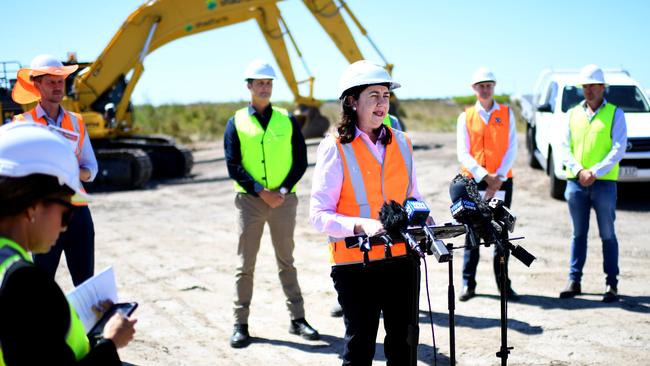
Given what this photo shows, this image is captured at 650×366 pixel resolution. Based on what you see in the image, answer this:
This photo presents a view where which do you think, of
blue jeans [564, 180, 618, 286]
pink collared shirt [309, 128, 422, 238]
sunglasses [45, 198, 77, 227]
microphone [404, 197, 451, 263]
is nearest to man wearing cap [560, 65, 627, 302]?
blue jeans [564, 180, 618, 286]

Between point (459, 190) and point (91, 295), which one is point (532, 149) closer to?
point (459, 190)

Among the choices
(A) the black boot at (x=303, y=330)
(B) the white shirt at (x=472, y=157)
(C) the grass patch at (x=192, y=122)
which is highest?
(B) the white shirt at (x=472, y=157)

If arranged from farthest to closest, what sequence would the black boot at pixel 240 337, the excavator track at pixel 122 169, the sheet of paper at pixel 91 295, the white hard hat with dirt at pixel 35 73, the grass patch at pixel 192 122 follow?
the grass patch at pixel 192 122, the excavator track at pixel 122 169, the black boot at pixel 240 337, the white hard hat with dirt at pixel 35 73, the sheet of paper at pixel 91 295

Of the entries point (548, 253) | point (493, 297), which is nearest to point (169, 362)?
point (493, 297)

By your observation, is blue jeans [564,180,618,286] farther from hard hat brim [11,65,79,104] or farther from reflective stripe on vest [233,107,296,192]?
hard hat brim [11,65,79,104]

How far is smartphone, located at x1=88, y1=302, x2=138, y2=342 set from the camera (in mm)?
2348

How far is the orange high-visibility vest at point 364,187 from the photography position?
3.74 m

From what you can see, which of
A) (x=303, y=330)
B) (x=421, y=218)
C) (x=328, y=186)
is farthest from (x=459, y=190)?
(x=303, y=330)

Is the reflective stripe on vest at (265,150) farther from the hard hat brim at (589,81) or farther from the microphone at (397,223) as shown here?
the hard hat brim at (589,81)

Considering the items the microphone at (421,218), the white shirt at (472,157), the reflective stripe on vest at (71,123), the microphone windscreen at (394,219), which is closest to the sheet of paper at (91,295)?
the microphone windscreen at (394,219)

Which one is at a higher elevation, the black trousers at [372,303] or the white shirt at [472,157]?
the white shirt at [472,157]

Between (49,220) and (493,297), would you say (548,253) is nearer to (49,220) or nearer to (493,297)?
(493,297)

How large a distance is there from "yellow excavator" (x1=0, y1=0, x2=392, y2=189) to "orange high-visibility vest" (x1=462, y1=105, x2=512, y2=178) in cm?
1131

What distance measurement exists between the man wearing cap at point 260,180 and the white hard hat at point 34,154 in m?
3.71
